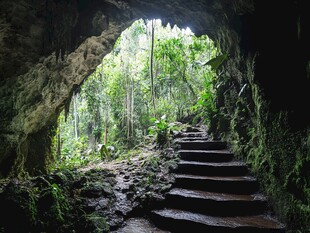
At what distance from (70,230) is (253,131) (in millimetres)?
3874

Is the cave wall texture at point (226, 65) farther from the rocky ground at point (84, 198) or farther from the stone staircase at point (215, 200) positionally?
the rocky ground at point (84, 198)

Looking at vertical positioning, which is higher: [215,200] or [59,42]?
[59,42]

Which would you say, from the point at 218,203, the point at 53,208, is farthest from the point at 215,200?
the point at 53,208

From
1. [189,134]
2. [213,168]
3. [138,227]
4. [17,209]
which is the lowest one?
[138,227]

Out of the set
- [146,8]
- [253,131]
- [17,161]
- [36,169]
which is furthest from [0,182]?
[253,131]

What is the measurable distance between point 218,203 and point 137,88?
853 cm

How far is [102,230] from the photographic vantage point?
329cm

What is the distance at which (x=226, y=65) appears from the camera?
5.41 metres

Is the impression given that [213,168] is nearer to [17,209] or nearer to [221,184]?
[221,184]

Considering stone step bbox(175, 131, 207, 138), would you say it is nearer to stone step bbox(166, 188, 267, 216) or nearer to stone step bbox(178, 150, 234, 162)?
stone step bbox(178, 150, 234, 162)

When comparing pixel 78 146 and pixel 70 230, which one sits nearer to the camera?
pixel 70 230

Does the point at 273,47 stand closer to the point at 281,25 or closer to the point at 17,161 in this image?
the point at 281,25

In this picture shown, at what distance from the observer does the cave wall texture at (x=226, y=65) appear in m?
2.81

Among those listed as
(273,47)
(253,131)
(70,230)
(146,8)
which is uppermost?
(146,8)
